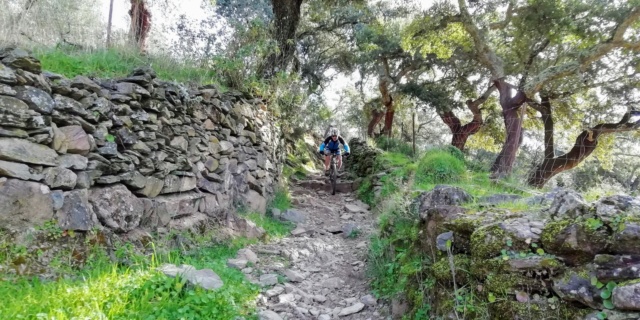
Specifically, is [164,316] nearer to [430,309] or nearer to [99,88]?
[430,309]

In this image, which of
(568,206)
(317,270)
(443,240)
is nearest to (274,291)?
(317,270)

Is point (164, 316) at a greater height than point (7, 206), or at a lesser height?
lesser

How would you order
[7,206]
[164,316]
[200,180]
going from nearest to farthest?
[164,316]
[7,206]
[200,180]

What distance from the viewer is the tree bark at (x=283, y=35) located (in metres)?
7.47

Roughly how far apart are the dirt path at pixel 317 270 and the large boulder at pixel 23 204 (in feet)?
6.57

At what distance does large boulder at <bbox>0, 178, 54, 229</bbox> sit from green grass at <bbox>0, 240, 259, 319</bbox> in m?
0.52

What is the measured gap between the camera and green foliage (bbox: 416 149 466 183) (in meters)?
5.88

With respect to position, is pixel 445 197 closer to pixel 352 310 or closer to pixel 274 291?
pixel 352 310

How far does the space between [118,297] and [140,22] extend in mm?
5583

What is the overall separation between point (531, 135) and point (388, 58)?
6946mm

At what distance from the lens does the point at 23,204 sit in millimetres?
3012

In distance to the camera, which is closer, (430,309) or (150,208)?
(430,309)

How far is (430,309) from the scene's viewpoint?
2691mm

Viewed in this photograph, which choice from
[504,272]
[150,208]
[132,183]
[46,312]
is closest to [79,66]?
[132,183]
